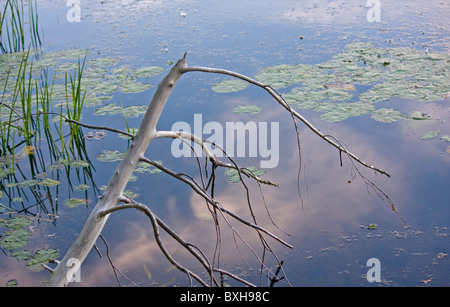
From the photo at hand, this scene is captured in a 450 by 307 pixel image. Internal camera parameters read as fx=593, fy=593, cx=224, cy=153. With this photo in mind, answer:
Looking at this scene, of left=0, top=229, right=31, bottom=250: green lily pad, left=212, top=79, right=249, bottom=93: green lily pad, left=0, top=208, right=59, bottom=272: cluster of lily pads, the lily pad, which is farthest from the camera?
left=212, top=79, right=249, bottom=93: green lily pad

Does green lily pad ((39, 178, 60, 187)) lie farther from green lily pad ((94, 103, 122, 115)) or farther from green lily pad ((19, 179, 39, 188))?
green lily pad ((94, 103, 122, 115))

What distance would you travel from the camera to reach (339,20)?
6.16m

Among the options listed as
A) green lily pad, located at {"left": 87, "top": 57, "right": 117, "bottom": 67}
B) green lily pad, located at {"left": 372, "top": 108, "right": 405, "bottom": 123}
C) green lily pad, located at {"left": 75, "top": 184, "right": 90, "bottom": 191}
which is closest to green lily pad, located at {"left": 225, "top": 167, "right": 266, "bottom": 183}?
green lily pad, located at {"left": 75, "top": 184, "right": 90, "bottom": 191}

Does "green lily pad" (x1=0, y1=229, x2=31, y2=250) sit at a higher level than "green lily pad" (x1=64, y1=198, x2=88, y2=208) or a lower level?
lower

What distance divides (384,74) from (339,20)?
1.45 meters

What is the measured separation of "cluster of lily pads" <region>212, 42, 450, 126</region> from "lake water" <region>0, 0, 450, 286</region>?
7 cm

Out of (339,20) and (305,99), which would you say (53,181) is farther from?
(339,20)

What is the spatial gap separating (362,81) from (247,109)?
1002 millimetres

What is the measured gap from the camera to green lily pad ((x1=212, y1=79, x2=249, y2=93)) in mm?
4902

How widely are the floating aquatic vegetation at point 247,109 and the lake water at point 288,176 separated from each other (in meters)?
0.06

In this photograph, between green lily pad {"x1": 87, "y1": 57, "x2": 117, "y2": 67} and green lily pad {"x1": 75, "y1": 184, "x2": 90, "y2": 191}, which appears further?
green lily pad {"x1": 87, "y1": 57, "x2": 117, "y2": 67}

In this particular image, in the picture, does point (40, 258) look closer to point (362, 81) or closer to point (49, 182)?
point (49, 182)

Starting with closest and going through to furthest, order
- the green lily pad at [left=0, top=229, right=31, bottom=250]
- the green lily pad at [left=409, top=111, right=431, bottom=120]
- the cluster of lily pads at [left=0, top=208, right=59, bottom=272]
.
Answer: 1. the cluster of lily pads at [left=0, top=208, right=59, bottom=272]
2. the green lily pad at [left=0, top=229, right=31, bottom=250]
3. the green lily pad at [left=409, top=111, right=431, bottom=120]

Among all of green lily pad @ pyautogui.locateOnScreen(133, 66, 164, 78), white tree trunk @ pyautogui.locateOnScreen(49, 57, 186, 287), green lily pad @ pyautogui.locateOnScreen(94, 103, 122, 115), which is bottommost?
green lily pad @ pyautogui.locateOnScreen(94, 103, 122, 115)
